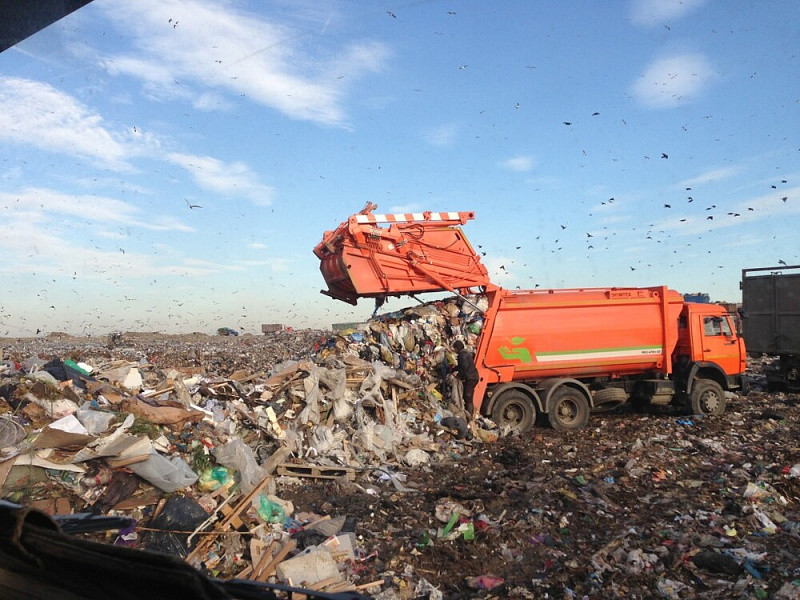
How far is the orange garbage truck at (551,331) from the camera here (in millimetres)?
9586

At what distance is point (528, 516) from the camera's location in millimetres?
5461

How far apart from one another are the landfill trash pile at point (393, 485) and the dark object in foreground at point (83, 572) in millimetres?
3468

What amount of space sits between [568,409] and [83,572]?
9810mm

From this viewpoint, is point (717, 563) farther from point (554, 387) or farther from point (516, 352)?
point (516, 352)

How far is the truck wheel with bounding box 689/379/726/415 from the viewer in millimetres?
10430

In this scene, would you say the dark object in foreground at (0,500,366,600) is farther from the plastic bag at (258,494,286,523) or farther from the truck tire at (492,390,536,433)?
the truck tire at (492,390,536,433)

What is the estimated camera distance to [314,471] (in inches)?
268

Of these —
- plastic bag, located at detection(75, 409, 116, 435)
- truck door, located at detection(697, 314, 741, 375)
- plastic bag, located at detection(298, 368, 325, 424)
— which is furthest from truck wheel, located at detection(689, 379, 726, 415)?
plastic bag, located at detection(75, 409, 116, 435)

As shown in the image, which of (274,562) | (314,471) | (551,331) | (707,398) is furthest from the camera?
(707,398)

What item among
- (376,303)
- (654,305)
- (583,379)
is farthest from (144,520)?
(654,305)

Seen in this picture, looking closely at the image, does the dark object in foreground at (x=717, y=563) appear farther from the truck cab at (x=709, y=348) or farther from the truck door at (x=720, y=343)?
the truck door at (x=720, y=343)

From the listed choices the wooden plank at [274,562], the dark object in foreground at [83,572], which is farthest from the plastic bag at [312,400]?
the dark object in foreground at [83,572]

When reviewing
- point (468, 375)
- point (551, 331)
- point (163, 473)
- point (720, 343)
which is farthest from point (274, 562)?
point (720, 343)

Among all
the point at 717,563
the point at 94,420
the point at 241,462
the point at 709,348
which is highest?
the point at 709,348
